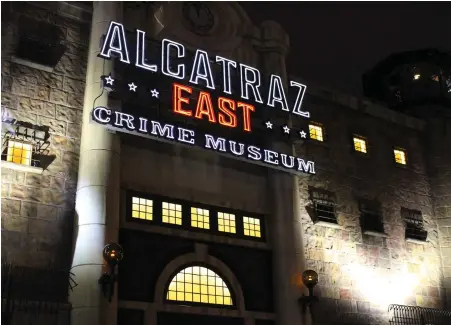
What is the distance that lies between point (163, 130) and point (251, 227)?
557cm

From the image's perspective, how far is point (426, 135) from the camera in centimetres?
3178

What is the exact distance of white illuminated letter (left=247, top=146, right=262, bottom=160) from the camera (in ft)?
77.7

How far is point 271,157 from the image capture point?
2408cm

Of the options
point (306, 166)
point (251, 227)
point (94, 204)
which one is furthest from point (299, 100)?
point (94, 204)

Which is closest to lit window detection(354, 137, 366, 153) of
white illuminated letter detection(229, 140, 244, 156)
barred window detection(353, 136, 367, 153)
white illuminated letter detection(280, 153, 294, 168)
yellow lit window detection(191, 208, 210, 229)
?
barred window detection(353, 136, 367, 153)

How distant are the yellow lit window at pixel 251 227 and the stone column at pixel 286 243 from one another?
580 mm

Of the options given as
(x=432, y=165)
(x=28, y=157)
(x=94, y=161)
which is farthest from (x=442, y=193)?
(x=28, y=157)

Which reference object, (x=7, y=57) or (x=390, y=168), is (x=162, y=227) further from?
(x=390, y=168)

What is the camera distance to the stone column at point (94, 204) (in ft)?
60.5

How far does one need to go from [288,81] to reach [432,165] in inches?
381

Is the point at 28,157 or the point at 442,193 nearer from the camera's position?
the point at 28,157

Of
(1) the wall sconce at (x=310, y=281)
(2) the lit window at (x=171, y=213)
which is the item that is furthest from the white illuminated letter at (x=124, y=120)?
(1) the wall sconce at (x=310, y=281)

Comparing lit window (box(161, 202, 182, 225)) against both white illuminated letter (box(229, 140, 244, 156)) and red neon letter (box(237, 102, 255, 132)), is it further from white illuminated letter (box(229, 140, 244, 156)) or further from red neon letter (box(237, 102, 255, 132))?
red neon letter (box(237, 102, 255, 132))

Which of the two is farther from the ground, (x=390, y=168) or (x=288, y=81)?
(x=288, y=81)
